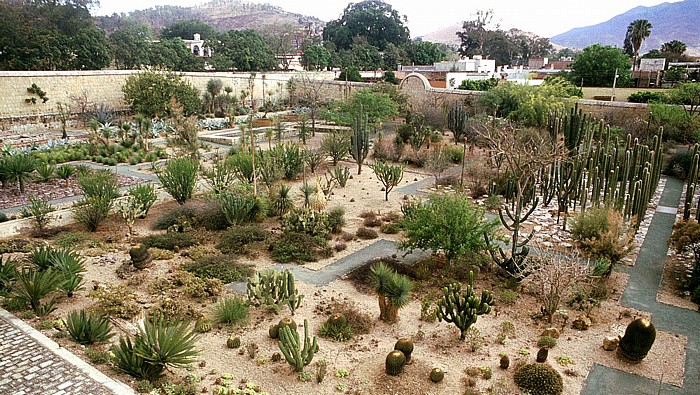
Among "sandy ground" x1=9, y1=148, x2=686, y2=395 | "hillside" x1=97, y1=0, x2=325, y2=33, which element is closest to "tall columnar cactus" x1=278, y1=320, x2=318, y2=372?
"sandy ground" x1=9, y1=148, x2=686, y2=395

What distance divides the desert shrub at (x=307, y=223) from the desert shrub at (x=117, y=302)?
12.0ft

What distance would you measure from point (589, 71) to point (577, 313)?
102ft

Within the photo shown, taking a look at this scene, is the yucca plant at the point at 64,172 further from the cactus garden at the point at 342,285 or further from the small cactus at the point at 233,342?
the small cactus at the point at 233,342

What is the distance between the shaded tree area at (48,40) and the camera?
31812mm

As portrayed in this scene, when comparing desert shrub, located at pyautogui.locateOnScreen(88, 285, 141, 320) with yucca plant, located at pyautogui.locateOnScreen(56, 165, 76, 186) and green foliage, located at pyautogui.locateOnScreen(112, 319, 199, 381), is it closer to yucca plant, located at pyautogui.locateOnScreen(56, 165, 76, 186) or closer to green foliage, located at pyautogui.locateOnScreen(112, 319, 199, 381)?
green foliage, located at pyautogui.locateOnScreen(112, 319, 199, 381)

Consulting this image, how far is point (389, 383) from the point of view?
618cm

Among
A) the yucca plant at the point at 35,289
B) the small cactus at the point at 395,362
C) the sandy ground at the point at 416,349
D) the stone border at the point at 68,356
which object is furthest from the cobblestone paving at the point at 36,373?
the small cactus at the point at 395,362

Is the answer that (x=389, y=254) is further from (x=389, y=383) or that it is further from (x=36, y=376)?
(x=36, y=376)

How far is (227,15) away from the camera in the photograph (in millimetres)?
139875

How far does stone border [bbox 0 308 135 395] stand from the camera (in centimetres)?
Result: 562

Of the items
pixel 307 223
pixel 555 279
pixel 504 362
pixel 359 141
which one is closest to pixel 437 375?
pixel 504 362

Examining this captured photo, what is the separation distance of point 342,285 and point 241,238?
8.96 feet

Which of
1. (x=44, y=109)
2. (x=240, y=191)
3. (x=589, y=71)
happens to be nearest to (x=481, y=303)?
(x=240, y=191)

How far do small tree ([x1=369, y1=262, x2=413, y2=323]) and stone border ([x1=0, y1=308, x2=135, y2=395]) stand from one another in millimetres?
Result: 3648
